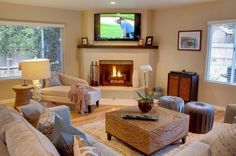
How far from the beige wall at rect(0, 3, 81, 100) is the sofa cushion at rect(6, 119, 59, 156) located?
4112 millimetres

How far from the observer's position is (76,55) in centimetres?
644

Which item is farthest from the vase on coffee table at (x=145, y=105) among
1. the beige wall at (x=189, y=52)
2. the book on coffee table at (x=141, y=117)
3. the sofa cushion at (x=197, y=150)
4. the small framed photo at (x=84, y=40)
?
the small framed photo at (x=84, y=40)

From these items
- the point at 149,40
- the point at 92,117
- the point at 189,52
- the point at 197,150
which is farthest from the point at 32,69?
the point at 189,52

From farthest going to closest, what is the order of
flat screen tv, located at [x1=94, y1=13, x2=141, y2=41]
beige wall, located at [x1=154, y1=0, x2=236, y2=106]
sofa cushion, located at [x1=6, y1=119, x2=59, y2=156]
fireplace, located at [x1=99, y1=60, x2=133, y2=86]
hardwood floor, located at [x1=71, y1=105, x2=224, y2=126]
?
fireplace, located at [x1=99, y1=60, x2=133, y2=86] < flat screen tv, located at [x1=94, y1=13, x2=141, y2=41] < beige wall, located at [x1=154, y1=0, x2=236, y2=106] < hardwood floor, located at [x1=71, y1=105, x2=224, y2=126] < sofa cushion, located at [x1=6, y1=119, x2=59, y2=156]

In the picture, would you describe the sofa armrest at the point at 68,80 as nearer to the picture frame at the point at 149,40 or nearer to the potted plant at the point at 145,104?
the picture frame at the point at 149,40

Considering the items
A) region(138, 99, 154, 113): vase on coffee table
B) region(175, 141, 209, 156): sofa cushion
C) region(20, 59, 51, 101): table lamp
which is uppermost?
region(20, 59, 51, 101): table lamp

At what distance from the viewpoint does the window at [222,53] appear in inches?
183

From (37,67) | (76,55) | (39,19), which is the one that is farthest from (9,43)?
(37,67)

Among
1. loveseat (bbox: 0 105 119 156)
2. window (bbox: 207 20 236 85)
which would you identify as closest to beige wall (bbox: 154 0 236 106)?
window (bbox: 207 20 236 85)

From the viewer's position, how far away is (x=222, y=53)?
485 cm

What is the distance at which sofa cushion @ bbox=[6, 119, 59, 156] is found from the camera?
130cm

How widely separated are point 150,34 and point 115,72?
4.75 feet

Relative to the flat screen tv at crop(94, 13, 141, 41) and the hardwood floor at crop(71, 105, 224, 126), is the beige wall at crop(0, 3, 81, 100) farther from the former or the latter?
the hardwood floor at crop(71, 105, 224, 126)

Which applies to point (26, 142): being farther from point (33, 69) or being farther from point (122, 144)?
point (122, 144)
